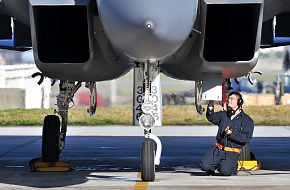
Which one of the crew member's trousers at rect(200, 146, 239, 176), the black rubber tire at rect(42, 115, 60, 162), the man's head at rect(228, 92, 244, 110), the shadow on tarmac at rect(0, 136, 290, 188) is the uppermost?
the man's head at rect(228, 92, 244, 110)

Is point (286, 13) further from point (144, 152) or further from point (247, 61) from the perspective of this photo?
point (144, 152)

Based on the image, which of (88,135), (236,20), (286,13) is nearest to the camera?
(236,20)

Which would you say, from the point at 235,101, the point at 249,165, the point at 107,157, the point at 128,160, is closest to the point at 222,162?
the point at 235,101

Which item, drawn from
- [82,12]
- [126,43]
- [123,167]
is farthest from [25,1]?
[123,167]

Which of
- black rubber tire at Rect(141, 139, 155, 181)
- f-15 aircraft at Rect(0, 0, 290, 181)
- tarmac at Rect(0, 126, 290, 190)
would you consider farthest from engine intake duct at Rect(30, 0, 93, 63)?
tarmac at Rect(0, 126, 290, 190)

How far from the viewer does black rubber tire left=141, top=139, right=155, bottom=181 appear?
11.0m

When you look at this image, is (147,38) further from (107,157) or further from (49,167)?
(107,157)

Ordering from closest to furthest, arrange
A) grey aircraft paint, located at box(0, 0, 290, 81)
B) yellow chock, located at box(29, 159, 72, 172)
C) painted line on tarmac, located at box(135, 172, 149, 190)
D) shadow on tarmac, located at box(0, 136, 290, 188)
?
grey aircraft paint, located at box(0, 0, 290, 81)
painted line on tarmac, located at box(135, 172, 149, 190)
shadow on tarmac, located at box(0, 136, 290, 188)
yellow chock, located at box(29, 159, 72, 172)

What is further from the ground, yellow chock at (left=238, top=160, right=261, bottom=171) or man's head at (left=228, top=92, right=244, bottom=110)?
man's head at (left=228, top=92, right=244, bottom=110)

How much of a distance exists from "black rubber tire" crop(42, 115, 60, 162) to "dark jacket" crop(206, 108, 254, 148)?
7.98 ft

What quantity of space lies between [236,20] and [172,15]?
1.41 meters

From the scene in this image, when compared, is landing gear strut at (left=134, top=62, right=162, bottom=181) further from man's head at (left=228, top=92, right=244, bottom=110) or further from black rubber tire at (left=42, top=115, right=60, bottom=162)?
black rubber tire at (left=42, top=115, right=60, bottom=162)

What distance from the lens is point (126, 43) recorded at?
945 cm

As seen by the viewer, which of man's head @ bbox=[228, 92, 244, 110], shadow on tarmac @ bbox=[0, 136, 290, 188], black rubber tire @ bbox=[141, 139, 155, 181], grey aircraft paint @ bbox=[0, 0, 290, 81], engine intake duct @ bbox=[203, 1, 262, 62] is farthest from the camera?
man's head @ bbox=[228, 92, 244, 110]
